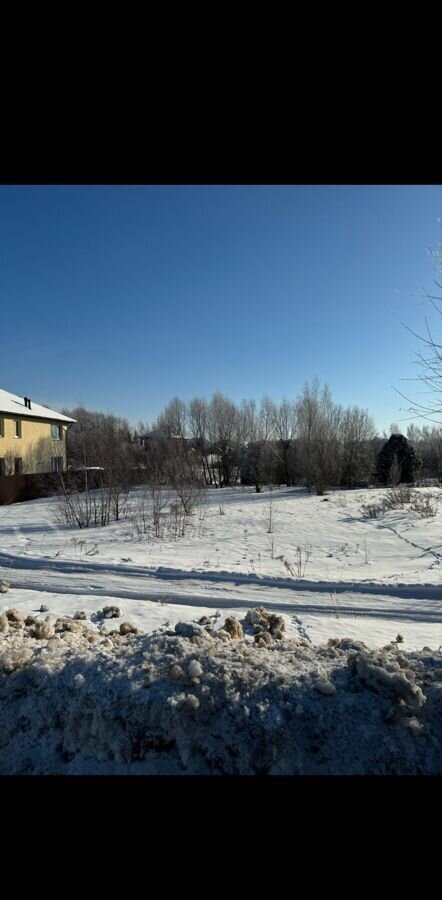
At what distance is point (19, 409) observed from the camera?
25.9 meters

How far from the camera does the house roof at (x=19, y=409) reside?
82.1 feet

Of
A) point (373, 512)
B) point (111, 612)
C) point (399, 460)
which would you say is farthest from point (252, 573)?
point (399, 460)

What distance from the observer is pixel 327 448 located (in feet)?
56.9

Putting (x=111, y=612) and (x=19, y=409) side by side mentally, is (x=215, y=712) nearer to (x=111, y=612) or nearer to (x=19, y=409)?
(x=111, y=612)

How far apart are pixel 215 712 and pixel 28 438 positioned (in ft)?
90.4

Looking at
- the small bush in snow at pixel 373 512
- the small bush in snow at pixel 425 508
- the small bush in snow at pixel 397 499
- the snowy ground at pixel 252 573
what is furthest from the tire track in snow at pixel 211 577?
the small bush in snow at pixel 397 499

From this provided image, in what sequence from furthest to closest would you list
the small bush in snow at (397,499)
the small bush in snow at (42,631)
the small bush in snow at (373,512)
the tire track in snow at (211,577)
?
1. the small bush in snow at (397,499)
2. the small bush in snow at (373,512)
3. the tire track in snow at (211,577)
4. the small bush in snow at (42,631)

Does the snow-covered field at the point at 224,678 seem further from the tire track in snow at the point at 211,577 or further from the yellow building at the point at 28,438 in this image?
the yellow building at the point at 28,438

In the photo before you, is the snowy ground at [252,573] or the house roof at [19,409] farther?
the house roof at [19,409]

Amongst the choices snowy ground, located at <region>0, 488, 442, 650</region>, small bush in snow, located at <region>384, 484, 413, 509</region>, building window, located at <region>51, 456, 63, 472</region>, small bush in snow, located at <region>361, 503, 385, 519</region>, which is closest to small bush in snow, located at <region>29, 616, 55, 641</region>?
snowy ground, located at <region>0, 488, 442, 650</region>

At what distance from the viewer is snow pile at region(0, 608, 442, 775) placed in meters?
2.11

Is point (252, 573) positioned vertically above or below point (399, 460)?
below
